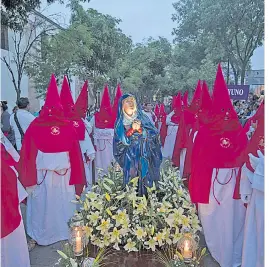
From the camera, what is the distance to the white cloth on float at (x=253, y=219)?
333 cm

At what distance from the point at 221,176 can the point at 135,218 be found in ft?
3.64

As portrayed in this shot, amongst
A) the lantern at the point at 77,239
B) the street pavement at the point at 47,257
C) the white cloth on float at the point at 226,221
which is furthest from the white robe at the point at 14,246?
the white cloth on float at the point at 226,221

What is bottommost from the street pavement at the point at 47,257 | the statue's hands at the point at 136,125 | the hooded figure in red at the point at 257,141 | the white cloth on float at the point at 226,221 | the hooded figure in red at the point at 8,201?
the street pavement at the point at 47,257

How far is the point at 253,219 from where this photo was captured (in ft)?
11.4

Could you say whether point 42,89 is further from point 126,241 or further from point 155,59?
point 155,59

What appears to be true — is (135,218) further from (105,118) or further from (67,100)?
(105,118)

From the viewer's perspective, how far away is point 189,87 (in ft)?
101

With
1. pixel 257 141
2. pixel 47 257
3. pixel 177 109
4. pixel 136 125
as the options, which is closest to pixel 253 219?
pixel 257 141

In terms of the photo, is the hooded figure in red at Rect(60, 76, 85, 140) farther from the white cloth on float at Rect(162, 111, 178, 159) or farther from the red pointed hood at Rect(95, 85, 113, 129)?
the white cloth on float at Rect(162, 111, 178, 159)

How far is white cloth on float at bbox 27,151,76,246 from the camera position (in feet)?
16.5

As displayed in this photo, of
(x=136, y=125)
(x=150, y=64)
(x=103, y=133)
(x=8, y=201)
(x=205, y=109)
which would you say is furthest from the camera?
(x=150, y=64)

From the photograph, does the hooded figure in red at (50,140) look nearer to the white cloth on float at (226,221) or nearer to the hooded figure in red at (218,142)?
the hooded figure in red at (218,142)

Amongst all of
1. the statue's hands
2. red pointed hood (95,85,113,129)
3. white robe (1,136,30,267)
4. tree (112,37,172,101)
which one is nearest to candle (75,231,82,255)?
white robe (1,136,30,267)

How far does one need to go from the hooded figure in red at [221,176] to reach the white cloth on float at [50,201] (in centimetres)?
174
